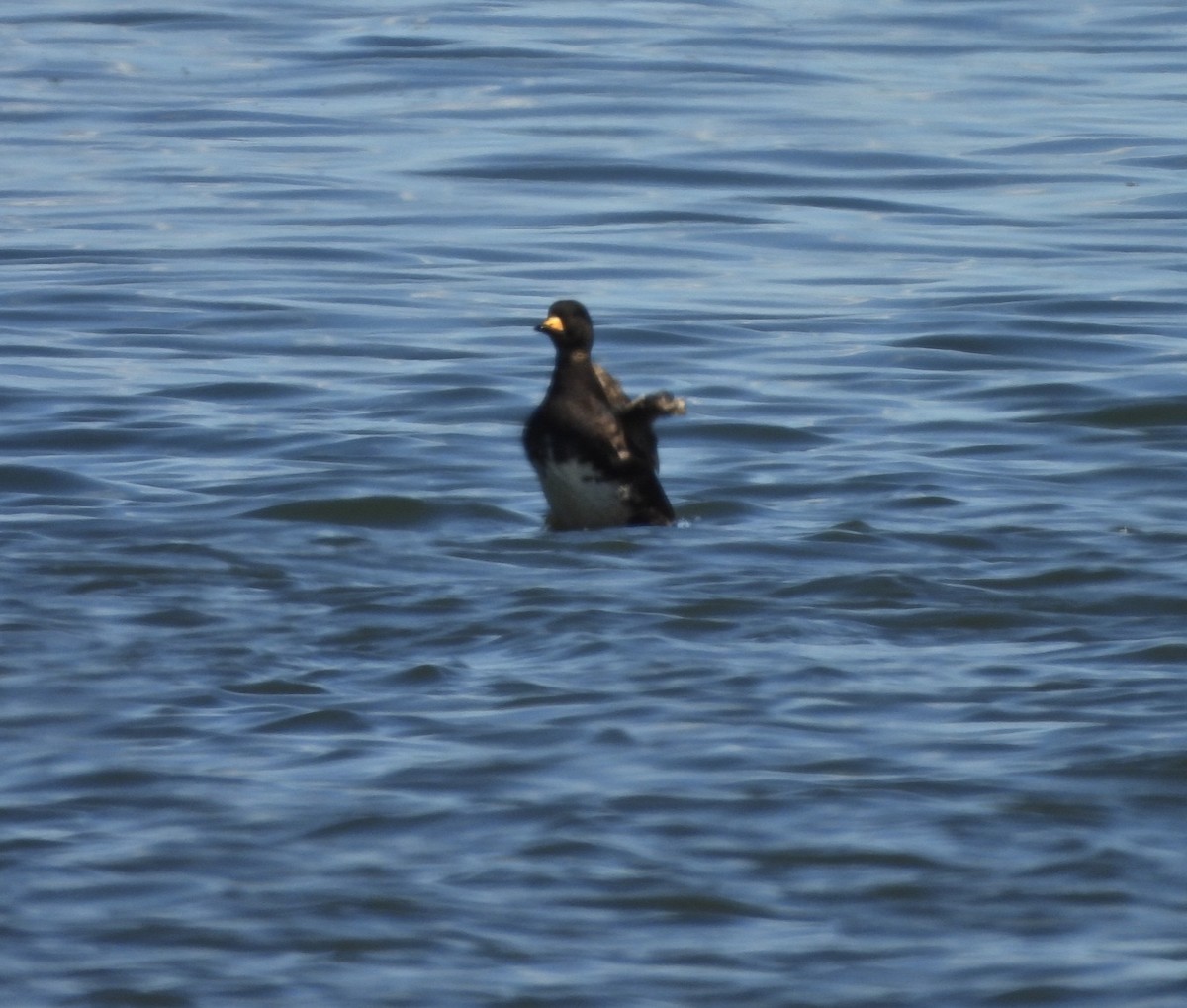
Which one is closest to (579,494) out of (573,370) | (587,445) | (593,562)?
(587,445)

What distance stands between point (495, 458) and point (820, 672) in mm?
4292

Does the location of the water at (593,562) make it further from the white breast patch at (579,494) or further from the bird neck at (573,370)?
the bird neck at (573,370)

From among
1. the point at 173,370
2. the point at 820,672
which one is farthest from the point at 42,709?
the point at 173,370

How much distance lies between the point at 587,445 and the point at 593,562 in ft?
2.79

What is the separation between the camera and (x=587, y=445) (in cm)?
1022

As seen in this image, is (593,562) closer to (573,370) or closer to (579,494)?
(579,494)

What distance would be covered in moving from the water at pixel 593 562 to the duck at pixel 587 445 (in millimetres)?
242

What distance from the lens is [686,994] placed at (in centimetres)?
554

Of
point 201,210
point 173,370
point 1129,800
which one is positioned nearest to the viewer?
point 1129,800

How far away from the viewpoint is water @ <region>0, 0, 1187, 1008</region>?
590 cm

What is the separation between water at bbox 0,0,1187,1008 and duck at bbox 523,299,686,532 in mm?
242

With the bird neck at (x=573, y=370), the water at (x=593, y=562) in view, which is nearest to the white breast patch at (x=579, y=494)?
the water at (x=593, y=562)

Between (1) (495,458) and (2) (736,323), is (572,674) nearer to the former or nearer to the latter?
(1) (495,458)

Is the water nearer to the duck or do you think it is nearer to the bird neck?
the duck
